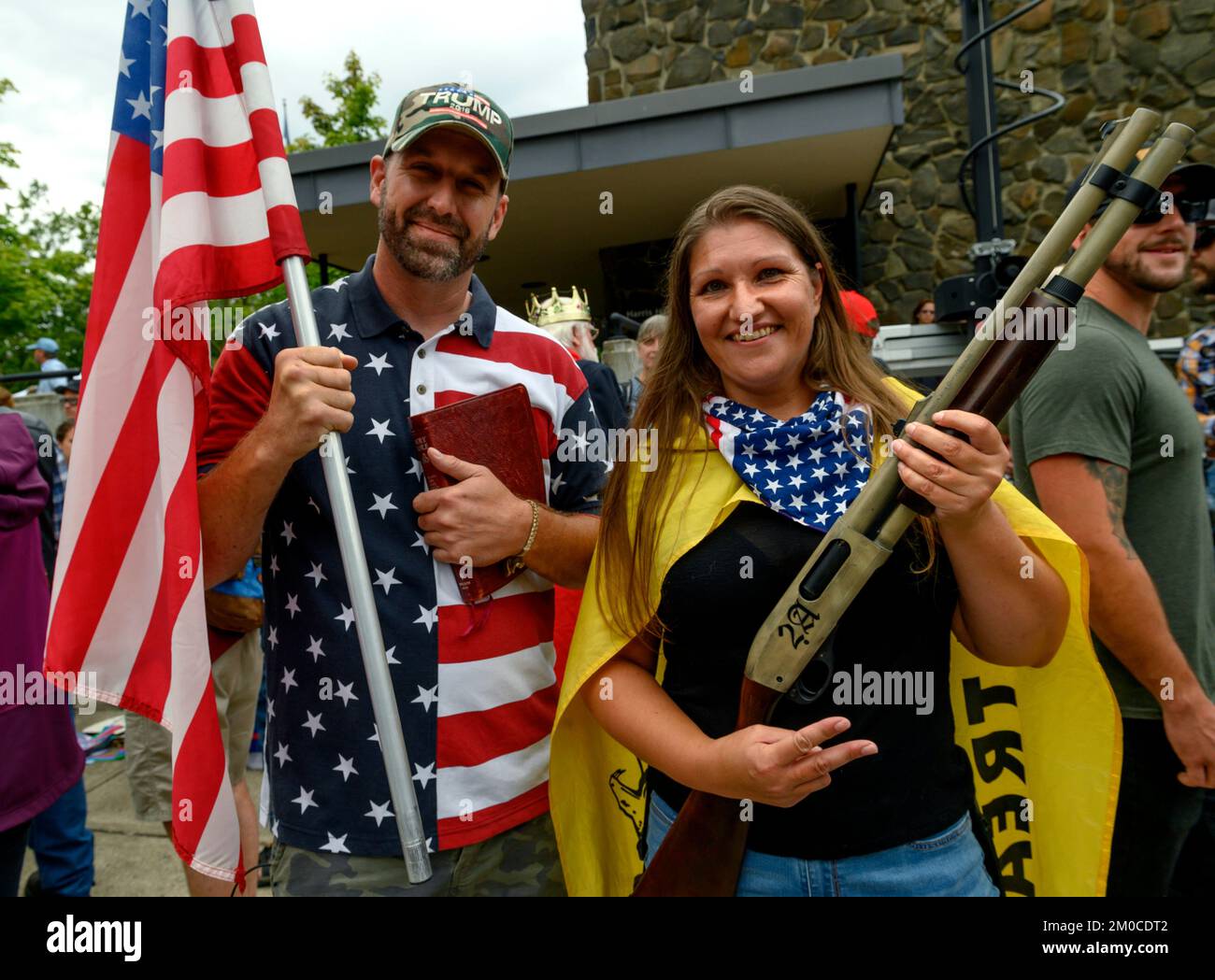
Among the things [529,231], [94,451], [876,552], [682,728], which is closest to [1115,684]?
[876,552]

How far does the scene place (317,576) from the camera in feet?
6.31

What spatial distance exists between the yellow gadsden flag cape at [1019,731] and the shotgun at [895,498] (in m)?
0.29

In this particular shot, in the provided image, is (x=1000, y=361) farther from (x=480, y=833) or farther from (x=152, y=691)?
(x=152, y=691)

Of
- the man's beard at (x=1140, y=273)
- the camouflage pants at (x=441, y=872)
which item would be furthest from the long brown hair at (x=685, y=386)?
the man's beard at (x=1140, y=273)

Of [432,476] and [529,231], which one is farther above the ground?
[529,231]

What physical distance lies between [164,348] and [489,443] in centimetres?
77

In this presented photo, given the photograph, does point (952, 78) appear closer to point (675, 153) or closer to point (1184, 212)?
point (675, 153)

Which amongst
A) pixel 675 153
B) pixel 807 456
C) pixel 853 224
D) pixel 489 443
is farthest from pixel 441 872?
pixel 853 224

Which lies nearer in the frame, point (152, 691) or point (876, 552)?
point (876, 552)

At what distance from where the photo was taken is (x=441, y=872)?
6.24 feet

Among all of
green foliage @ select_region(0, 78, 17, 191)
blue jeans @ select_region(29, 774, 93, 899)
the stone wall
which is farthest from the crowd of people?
green foliage @ select_region(0, 78, 17, 191)

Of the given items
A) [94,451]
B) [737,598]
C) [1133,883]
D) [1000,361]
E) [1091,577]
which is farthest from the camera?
[1133,883]

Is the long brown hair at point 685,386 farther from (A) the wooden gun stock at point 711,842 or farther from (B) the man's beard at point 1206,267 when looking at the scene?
(B) the man's beard at point 1206,267

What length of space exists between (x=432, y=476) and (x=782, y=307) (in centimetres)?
90
